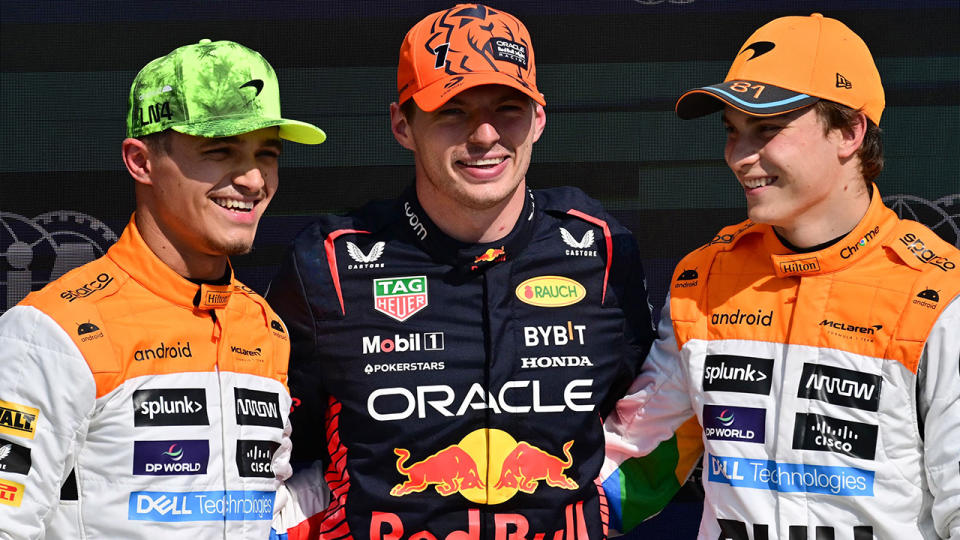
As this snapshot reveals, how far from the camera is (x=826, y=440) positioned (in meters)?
2.29

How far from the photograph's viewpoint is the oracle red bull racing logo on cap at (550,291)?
266 cm

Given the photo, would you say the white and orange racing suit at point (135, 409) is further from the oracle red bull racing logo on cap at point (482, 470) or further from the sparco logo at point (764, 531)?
the sparco logo at point (764, 531)

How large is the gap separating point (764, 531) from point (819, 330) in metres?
0.43

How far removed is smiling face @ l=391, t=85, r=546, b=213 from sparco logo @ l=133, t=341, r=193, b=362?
0.70 metres

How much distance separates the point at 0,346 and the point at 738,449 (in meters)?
1.49

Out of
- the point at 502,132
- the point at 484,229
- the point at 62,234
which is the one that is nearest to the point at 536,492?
the point at 484,229

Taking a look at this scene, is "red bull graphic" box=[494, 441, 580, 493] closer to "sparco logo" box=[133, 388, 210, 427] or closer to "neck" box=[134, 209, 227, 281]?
"sparco logo" box=[133, 388, 210, 427]

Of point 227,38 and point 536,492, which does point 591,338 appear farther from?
point 227,38

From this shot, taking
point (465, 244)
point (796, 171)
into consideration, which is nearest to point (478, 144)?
point (465, 244)

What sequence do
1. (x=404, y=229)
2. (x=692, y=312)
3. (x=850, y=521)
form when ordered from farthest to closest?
1. (x=404, y=229)
2. (x=692, y=312)
3. (x=850, y=521)

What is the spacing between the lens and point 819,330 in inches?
91.9

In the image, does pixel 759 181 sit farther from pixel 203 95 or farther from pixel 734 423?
pixel 203 95

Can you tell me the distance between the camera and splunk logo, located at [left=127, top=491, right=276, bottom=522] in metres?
2.18

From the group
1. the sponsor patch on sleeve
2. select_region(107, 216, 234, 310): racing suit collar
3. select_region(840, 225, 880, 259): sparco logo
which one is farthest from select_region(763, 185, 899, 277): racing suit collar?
the sponsor patch on sleeve
